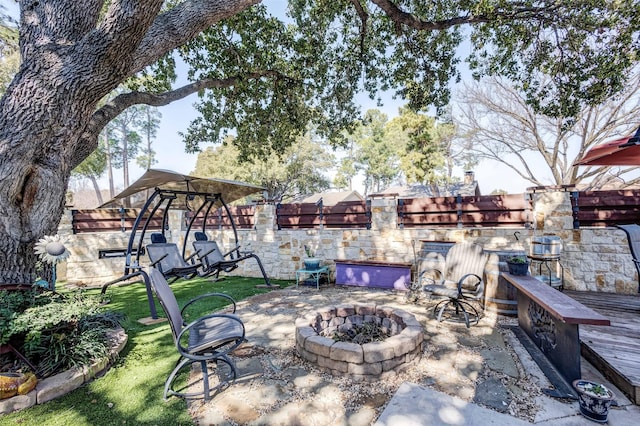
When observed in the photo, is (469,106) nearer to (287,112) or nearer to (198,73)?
(287,112)

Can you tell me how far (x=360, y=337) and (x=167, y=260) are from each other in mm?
3805

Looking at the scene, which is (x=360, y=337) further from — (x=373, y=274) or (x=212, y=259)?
(x=212, y=259)

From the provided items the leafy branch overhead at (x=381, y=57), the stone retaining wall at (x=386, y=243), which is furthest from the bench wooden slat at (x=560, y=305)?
the leafy branch overhead at (x=381, y=57)

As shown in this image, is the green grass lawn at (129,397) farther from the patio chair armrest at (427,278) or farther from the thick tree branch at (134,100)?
the patio chair armrest at (427,278)

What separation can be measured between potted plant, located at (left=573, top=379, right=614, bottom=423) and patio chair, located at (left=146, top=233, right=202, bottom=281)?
201 inches

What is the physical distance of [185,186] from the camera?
236 inches

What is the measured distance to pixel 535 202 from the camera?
545 cm

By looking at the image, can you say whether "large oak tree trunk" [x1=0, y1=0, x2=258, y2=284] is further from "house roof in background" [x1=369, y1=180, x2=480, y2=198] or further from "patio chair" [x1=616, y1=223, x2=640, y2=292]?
"house roof in background" [x1=369, y1=180, x2=480, y2=198]

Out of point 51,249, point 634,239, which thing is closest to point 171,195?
point 51,249

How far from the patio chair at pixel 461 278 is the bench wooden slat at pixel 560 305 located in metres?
0.67

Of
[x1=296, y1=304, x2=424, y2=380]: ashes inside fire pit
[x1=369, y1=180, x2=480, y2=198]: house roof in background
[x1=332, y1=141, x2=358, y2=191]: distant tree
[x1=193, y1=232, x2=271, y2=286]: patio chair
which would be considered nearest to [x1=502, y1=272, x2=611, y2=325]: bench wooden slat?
[x1=296, y1=304, x2=424, y2=380]: ashes inside fire pit

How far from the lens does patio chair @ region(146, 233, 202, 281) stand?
479 centimetres

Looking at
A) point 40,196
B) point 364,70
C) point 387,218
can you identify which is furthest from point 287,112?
point 40,196

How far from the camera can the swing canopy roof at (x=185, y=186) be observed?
4703 millimetres
